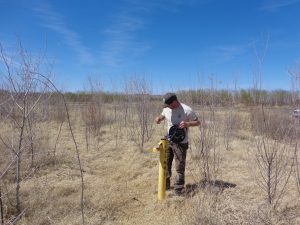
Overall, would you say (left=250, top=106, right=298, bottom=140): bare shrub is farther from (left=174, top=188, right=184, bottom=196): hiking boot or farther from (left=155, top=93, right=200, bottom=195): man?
(left=174, top=188, right=184, bottom=196): hiking boot

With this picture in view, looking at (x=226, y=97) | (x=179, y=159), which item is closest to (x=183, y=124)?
(x=179, y=159)

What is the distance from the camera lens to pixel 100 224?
3.45 metres

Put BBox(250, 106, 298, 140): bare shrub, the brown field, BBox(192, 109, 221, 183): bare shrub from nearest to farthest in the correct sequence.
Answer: the brown field
BBox(250, 106, 298, 140): bare shrub
BBox(192, 109, 221, 183): bare shrub

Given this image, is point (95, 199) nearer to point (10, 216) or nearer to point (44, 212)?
point (44, 212)

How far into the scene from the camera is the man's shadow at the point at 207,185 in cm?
418


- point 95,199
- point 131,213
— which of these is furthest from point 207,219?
point 95,199

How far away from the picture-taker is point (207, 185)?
13.2ft

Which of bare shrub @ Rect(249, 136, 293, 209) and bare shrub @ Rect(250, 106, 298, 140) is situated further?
bare shrub @ Rect(250, 106, 298, 140)

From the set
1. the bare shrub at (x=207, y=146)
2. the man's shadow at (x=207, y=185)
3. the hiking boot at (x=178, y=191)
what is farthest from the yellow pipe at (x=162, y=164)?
the bare shrub at (x=207, y=146)

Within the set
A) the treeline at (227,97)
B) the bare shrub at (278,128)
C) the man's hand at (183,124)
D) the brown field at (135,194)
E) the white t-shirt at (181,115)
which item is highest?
the treeline at (227,97)

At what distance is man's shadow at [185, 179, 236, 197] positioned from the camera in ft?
13.7

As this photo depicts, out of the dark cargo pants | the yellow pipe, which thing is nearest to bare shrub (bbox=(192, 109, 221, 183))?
the dark cargo pants

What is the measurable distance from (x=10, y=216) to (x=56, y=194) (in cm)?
79

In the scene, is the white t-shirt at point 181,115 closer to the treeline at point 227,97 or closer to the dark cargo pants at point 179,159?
the dark cargo pants at point 179,159
